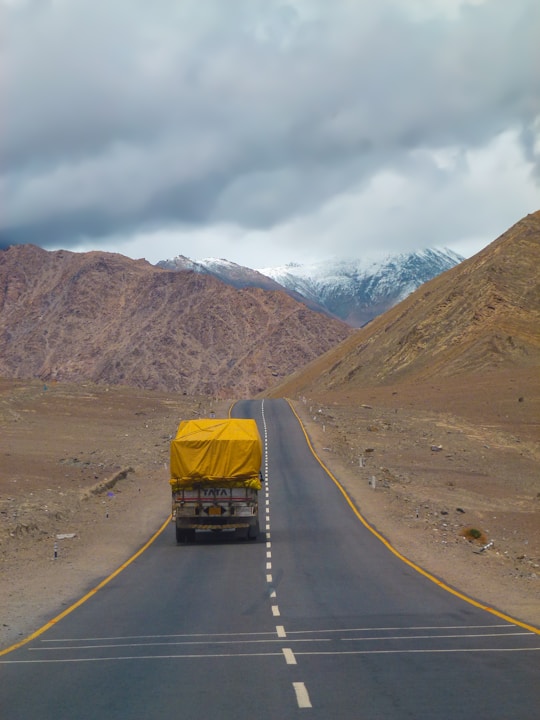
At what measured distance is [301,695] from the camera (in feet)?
34.0

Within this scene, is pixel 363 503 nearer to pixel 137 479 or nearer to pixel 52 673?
pixel 137 479

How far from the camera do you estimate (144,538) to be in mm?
31375

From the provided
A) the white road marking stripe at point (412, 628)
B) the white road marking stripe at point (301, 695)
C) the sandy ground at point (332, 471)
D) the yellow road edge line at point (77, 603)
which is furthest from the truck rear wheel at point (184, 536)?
the white road marking stripe at point (301, 695)

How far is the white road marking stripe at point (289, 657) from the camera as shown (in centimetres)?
1233

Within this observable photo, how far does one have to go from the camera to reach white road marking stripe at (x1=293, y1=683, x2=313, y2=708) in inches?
392

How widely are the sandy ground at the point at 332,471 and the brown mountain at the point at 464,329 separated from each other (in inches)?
560

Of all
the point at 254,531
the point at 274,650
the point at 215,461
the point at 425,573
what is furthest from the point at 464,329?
the point at 274,650

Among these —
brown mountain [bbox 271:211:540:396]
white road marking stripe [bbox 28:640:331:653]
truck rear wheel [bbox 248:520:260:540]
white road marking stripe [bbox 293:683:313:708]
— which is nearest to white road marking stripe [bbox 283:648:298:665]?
white road marking stripe [bbox 28:640:331:653]

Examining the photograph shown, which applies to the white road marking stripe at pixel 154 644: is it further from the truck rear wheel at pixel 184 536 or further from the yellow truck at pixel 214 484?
the truck rear wheel at pixel 184 536

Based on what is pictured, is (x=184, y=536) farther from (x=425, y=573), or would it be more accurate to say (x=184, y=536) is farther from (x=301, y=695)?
(x=301, y=695)

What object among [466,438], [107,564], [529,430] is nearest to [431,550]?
[107,564]

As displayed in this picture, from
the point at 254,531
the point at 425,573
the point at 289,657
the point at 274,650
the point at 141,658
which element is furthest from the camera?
the point at 254,531

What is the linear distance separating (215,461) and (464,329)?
84975 millimetres

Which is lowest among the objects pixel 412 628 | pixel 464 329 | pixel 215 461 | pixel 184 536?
pixel 184 536
